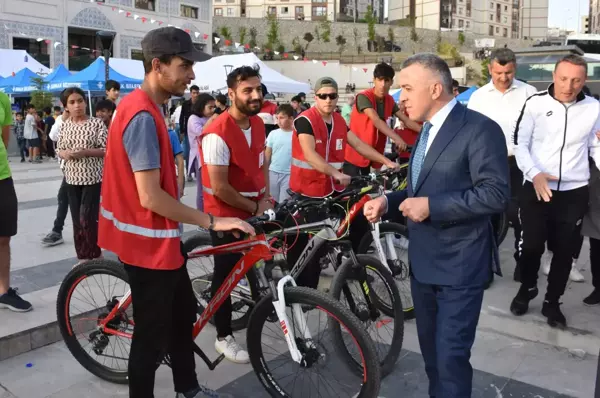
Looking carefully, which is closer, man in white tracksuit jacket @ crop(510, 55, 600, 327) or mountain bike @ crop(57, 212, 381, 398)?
mountain bike @ crop(57, 212, 381, 398)

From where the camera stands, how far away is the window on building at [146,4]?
36403 millimetres

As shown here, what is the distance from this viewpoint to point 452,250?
7.97ft

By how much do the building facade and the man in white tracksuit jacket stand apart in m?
25.7

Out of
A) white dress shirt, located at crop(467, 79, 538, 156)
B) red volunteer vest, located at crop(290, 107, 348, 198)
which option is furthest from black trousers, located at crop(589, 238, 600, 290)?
red volunteer vest, located at crop(290, 107, 348, 198)

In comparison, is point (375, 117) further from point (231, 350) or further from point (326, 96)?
point (231, 350)

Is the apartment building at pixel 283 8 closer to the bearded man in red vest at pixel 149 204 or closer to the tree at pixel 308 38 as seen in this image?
the tree at pixel 308 38

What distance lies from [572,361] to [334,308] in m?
1.97

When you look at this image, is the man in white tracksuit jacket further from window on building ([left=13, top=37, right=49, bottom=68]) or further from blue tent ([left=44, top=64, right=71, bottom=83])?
window on building ([left=13, top=37, right=49, bottom=68])

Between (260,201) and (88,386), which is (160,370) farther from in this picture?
(260,201)

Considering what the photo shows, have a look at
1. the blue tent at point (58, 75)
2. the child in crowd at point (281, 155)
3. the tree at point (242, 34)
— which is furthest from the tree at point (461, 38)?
the child in crowd at point (281, 155)

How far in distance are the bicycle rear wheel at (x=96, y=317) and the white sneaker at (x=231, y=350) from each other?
599 mm

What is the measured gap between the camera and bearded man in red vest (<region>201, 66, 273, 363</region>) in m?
3.44

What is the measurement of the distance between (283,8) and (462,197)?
87.8 metres

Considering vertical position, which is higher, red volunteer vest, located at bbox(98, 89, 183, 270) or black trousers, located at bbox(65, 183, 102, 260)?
red volunteer vest, located at bbox(98, 89, 183, 270)
